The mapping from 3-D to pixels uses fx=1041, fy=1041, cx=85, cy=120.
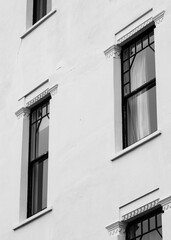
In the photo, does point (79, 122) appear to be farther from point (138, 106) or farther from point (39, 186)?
point (39, 186)

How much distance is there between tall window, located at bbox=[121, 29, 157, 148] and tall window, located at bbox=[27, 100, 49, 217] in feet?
9.15

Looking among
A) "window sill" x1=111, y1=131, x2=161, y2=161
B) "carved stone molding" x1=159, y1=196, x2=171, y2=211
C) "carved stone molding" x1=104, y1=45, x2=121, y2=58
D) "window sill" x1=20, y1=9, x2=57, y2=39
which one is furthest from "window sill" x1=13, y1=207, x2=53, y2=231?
"window sill" x1=20, y1=9, x2=57, y2=39

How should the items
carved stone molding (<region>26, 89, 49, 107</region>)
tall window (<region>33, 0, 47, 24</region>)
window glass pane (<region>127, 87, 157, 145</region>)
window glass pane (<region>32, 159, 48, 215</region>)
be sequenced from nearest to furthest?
window glass pane (<region>127, 87, 157, 145</region>) < window glass pane (<region>32, 159, 48, 215</region>) < carved stone molding (<region>26, 89, 49, 107</region>) < tall window (<region>33, 0, 47, 24</region>)

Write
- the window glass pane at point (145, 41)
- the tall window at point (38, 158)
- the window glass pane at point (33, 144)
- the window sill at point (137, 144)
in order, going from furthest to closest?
1. the window glass pane at point (33, 144)
2. the tall window at point (38, 158)
3. the window glass pane at point (145, 41)
4. the window sill at point (137, 144)

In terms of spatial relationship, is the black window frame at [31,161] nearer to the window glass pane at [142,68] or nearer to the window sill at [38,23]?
the window sill at [38,23]

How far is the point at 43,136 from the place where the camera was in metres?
24.8

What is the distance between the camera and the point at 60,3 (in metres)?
25.6

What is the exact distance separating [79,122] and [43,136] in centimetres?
182

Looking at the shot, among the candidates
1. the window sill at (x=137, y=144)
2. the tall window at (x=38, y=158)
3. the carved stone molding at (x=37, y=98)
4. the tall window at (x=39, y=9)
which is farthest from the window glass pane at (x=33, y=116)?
the window sill at (x=137, y=144)

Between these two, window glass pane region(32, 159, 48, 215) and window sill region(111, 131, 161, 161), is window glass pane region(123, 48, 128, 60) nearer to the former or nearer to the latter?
window sill region(111, 131, 161, 161)

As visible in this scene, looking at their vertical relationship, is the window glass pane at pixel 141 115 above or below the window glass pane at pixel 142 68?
below

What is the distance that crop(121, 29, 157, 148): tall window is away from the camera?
2198 cm

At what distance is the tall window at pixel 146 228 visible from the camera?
20438mm

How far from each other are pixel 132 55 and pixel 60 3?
11.2 ft
